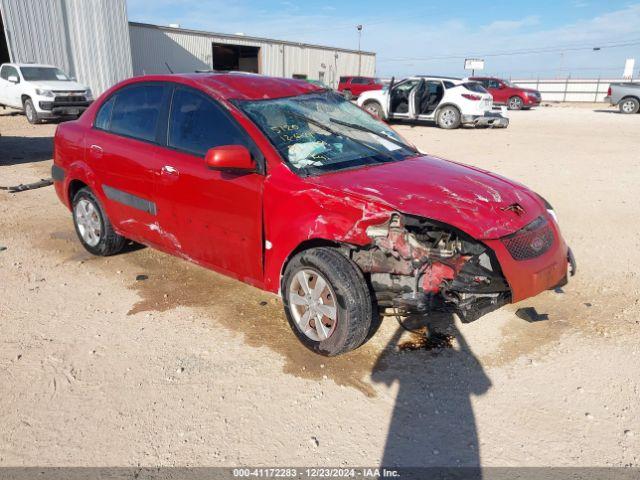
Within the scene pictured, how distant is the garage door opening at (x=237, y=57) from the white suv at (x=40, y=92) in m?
17.4

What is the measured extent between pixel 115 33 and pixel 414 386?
77.0ft

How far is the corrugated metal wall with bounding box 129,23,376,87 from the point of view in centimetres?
2559

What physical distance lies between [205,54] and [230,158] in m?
28.9

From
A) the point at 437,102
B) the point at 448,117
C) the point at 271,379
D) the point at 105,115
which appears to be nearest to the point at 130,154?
the point at 105,115

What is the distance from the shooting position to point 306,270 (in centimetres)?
312

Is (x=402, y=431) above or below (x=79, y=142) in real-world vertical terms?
below

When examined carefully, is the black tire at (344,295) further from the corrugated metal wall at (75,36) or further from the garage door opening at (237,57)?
the garage door opening at (237,57)

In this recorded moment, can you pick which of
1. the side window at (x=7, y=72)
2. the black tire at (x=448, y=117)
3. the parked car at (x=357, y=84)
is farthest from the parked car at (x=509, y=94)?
the side window at (x=7, y=72)

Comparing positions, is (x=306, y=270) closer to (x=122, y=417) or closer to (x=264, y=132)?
(x=264, y=132)

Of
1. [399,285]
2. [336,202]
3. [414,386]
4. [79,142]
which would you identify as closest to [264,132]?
[336,202]

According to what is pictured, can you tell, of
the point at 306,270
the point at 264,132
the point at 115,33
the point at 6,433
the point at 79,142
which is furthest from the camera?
the point at 115,33

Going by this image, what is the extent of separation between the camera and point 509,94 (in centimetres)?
2653

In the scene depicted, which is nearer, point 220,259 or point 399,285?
point 399,285

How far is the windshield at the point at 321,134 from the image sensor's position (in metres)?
3.34
